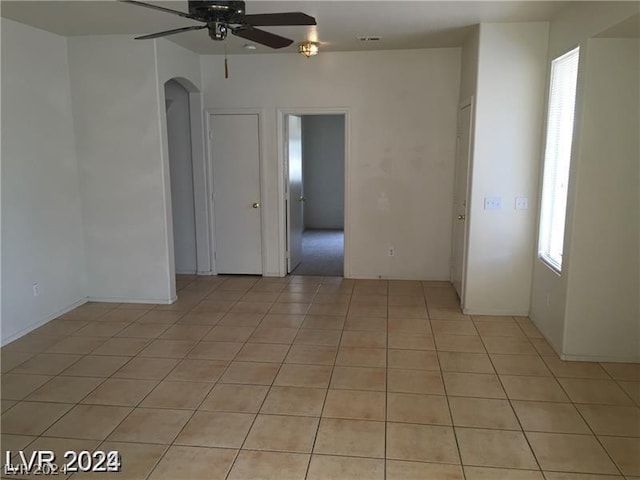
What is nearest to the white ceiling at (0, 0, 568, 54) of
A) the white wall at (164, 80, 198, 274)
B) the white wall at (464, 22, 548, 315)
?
Result: the white wall at (464, 22, 548, 315)

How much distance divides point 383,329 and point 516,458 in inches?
75.5

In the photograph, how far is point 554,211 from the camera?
4.13m

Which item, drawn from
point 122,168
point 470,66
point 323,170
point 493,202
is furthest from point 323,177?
point 493,202

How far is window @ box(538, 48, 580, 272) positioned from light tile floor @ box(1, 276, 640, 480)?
30.8 inches

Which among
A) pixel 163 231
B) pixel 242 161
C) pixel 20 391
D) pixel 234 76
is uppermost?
pixel 234 76

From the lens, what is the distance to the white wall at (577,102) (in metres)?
3.15

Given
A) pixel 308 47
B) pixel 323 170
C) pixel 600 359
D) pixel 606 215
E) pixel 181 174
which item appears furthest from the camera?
pixel 323 170

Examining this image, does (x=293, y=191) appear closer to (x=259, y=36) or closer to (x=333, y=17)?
(x=333, y=17)

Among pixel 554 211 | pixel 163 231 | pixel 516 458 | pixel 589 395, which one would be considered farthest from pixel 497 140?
pixel 163 231

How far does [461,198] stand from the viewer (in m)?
5.28

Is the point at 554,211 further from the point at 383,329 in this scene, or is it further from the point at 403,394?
→ the point at 403,394

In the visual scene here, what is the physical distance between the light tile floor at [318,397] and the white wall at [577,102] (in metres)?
0.18

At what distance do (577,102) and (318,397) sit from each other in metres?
2.72

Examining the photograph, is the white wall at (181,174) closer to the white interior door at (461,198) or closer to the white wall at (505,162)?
A: the white interior door at (461,198)
